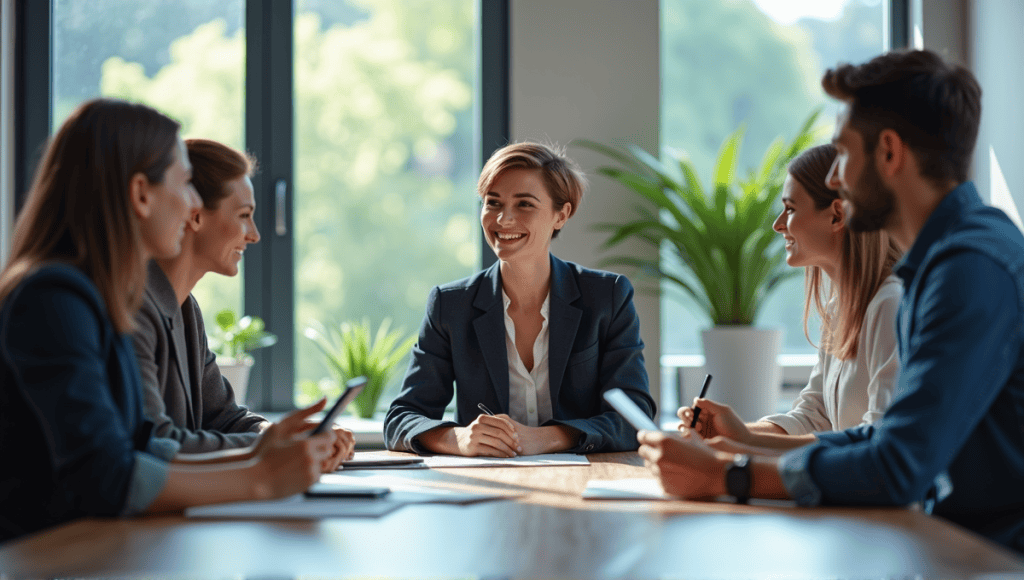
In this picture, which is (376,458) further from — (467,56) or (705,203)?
(467,56)

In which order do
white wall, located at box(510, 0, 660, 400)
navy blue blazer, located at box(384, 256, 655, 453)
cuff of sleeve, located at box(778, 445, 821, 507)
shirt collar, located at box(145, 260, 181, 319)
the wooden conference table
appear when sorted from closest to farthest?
the wooden conference table
cuff of sleeve, located at box(778, 445, 821, 507)
shirt collar, located at box(145, 260, 181, 319)
navy blue blazer, located at box(384, 256, 655, 453)
white wall, located at box(510, 0, 660, 400)

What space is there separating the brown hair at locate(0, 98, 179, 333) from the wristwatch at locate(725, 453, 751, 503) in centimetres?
95

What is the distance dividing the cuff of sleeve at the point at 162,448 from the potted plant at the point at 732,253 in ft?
8.12

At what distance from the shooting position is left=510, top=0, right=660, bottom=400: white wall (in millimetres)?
3857

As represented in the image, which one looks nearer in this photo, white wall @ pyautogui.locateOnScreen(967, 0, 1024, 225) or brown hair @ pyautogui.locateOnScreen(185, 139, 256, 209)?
brown hair @ pyautogui.locateOnScreen(185, 139, 256, 209)

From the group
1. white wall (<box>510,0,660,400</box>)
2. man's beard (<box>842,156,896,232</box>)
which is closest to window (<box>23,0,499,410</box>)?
white wall (<box>510,0,660,400</box>)

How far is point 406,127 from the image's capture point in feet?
13.6

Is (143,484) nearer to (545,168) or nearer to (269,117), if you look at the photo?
(545,168)

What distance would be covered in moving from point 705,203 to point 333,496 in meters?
2.53

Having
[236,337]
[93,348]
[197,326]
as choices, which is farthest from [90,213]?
[236,337]

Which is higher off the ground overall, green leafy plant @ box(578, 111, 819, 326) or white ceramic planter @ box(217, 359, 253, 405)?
green leafy plant @ box(578, 111, 819, 326)

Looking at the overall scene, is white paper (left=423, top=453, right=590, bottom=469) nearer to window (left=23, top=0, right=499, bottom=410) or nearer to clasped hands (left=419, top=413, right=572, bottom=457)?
clasped hands (left=419, top=413, right=572, bottom=457)

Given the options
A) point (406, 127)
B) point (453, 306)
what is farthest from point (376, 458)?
point (406, 127)

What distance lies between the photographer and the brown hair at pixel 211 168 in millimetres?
1895
